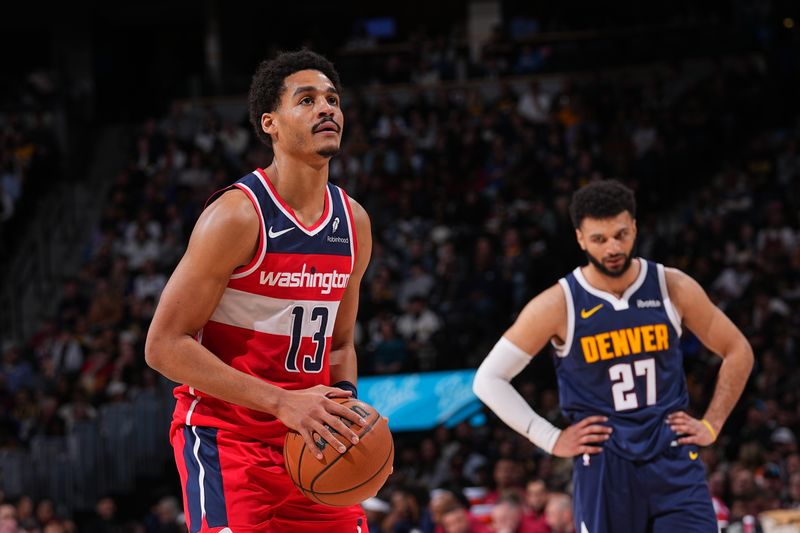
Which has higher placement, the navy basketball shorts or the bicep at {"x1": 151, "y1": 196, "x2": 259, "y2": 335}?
the bicep at {"x1": 151, "y1": 196, "x2": 259, "y2": 335}

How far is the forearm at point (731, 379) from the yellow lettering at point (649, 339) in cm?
40

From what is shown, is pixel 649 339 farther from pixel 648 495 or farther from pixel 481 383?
pixel 481 383

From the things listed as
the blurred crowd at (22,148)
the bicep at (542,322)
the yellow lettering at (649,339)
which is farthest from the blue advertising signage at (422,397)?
the blurred crowd at (22,148)

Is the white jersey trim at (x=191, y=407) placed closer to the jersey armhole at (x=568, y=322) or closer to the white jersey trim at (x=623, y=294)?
the jersey armhole at (x=568, y=322)

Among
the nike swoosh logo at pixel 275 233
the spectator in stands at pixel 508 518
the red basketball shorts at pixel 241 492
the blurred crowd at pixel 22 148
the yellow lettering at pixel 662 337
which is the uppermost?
the blurred crowd at pixel 22 148

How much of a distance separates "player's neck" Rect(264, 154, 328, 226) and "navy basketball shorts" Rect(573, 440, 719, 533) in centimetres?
173

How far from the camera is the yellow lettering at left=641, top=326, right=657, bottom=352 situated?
4.93m

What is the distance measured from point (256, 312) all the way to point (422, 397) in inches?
310

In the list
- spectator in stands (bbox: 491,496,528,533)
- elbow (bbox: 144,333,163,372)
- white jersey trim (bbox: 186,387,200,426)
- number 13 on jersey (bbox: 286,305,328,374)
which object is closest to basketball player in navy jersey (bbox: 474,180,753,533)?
number 13 on jersey (bbox: 286,305,328,374)

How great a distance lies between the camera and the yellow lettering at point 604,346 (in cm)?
495

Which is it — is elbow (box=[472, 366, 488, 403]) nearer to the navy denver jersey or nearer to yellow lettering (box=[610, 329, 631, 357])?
the navy denver jersey

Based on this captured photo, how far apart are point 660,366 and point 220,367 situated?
2.08 metres

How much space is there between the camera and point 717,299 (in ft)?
38.2

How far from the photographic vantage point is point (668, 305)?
503 centimetres
